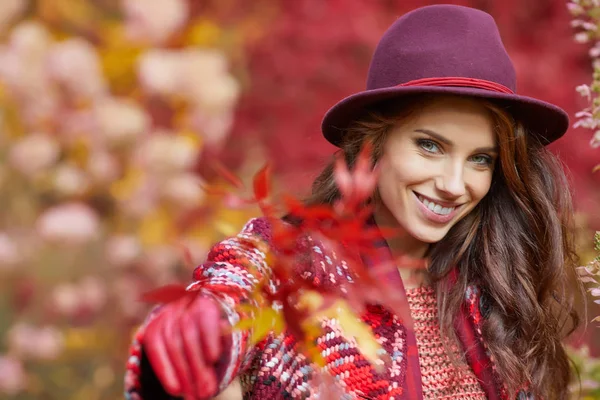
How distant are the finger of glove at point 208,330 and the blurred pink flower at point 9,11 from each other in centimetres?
233

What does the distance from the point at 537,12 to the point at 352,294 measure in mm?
2120

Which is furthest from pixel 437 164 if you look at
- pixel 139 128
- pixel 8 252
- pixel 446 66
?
pixel 8 252

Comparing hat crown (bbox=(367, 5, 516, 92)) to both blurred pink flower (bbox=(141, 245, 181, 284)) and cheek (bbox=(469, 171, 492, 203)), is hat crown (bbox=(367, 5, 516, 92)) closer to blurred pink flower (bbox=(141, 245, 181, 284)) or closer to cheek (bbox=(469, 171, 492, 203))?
cheek (bbox=(469, 171, 492, 203))

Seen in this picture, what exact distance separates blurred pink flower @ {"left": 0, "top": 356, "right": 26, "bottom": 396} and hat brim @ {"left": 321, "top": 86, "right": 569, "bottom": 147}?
74.6 inches

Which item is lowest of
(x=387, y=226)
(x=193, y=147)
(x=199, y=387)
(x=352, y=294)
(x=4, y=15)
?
(x=199, y=387)

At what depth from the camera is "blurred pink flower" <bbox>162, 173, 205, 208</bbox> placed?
287cm

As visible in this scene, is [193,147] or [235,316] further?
[193,147]

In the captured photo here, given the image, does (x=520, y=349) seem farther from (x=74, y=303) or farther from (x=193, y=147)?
(x=74, y=303)

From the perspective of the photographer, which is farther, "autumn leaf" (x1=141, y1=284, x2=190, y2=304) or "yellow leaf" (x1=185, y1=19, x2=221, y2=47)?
"yellow leaf" (x1=185, y1=19, x2=221, y2=47)

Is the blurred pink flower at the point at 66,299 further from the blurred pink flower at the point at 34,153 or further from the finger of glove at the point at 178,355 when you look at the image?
the finger of glove at the point at 178,355

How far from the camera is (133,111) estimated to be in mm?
2871

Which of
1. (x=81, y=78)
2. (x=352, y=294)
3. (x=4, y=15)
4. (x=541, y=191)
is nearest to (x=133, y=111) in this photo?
(x=81, y=78)

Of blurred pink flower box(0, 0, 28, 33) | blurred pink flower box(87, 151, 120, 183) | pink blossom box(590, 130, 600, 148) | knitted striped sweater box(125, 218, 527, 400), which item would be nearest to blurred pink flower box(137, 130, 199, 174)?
blurred pink flower box(87, 151, 120, 183)

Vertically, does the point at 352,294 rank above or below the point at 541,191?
below
